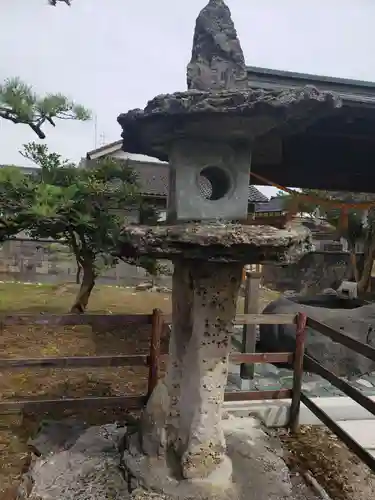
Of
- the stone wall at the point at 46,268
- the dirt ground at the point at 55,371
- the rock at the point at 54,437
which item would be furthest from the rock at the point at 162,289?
the rock at the point at 54,437

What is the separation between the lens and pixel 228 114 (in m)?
2.08

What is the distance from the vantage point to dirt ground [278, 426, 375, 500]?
3.27 meters

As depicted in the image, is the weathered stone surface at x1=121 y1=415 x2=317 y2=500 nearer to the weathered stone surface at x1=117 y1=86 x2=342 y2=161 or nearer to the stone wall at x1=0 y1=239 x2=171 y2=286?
the weathered stone surface at x1=117 y1=86 x2=342 y2=161

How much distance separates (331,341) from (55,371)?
11.3 ft

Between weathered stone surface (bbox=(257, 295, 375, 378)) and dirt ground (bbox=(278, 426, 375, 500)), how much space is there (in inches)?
58.4

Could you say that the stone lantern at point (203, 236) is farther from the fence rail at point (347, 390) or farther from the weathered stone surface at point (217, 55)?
the fence rail at point (347, 390)

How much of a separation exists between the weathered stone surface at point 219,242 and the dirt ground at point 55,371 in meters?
2.10

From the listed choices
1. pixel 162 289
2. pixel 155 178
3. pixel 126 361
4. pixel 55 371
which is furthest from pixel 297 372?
pixel 155 178

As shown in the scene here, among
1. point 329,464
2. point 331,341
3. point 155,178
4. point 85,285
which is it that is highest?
point 155,178

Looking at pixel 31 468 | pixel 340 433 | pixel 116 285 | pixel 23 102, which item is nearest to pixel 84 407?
pixel 31 468

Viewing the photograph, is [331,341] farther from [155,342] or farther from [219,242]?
[219,242]

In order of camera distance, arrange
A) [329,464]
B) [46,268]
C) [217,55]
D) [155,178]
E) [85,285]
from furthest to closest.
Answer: [155,178] < [46,268] < [85,285] < [329,464] < [217,55]

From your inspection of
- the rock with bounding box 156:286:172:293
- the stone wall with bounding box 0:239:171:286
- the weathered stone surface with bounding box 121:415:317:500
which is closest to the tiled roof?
the stone wall with bounding box 0:239:171:286

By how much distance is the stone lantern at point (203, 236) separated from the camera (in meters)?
2.11
